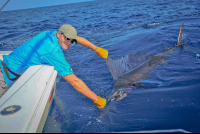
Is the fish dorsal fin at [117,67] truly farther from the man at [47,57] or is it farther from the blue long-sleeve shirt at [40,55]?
the blue long-sleeve shirt at [40,55]

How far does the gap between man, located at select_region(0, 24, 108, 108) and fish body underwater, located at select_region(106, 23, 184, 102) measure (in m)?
0.75

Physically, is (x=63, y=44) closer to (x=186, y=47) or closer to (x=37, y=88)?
(x=37, y=88)

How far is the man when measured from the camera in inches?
83.0

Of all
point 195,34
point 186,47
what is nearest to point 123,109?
point 186,47

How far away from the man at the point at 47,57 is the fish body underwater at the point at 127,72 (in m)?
0.75

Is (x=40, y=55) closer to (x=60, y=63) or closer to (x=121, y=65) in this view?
(x=60, y=63)

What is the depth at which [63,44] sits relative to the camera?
216 cm

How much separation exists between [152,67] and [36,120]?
308cm

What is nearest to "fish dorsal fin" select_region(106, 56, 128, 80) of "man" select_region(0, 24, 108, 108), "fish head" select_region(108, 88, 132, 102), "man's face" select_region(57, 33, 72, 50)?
"fish head" select_region(108, 88, 132, 102)

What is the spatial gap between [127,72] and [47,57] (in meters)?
2.06

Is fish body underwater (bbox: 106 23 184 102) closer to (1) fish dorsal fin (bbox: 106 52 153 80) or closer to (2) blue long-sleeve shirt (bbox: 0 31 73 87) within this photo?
(1) fish dorsal fin (bbox: 106 52 153 80)

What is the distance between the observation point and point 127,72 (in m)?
3.69

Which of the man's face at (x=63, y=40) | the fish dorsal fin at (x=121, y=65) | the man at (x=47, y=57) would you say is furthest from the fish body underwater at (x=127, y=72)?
the man's face at (x=63, y=40)

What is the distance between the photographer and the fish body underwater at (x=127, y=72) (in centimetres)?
304
